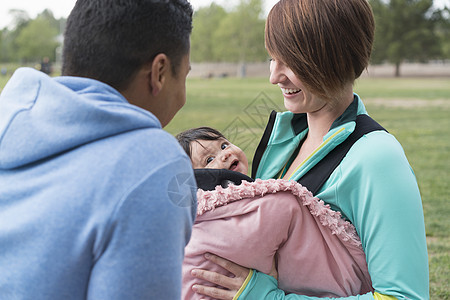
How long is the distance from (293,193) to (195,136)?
2.54 ft

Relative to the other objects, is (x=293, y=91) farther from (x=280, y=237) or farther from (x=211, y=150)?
(x=280, y=237)

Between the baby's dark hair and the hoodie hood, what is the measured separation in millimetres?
1186

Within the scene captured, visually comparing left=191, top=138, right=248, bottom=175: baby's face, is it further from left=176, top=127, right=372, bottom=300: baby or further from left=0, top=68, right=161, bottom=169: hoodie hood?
left=0, top=68, right=161, bottom=169: hoodie hood

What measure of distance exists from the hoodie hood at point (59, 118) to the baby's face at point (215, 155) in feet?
3.87

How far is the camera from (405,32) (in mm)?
58094

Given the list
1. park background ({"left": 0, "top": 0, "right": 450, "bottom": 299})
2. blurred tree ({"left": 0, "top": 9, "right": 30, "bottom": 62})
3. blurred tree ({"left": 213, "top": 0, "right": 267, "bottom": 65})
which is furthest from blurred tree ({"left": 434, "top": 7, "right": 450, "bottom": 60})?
blurred tree ({"left": 0, "top": 9, "right": 30, "bottom": 62})

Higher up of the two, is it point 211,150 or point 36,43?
point 211,150

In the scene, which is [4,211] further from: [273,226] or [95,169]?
[273,226]

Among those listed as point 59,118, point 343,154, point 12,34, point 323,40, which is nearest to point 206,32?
point 12,34

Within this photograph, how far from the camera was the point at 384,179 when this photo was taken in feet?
5.50

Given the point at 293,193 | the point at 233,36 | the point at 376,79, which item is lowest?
the point at 376,79

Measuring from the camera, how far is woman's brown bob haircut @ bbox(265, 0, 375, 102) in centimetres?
189

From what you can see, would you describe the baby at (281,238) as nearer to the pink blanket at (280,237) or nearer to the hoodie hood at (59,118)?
the pink blanket at (280,237)

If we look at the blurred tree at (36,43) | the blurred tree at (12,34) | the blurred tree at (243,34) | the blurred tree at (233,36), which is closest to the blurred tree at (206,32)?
the blurred tree at (233,36)
